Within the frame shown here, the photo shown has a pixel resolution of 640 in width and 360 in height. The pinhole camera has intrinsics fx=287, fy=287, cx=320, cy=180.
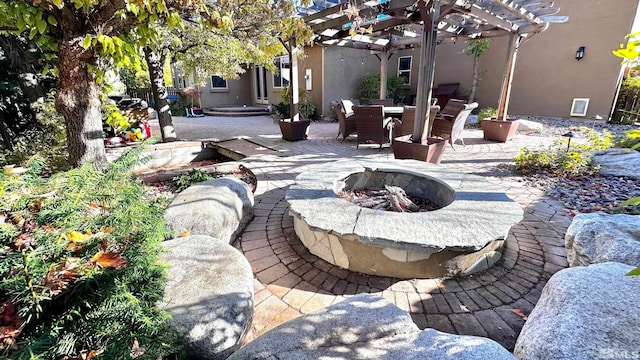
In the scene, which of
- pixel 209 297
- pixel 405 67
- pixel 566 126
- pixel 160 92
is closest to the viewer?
pixel 209 297

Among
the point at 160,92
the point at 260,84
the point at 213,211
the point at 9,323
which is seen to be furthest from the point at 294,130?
the point at 260,84

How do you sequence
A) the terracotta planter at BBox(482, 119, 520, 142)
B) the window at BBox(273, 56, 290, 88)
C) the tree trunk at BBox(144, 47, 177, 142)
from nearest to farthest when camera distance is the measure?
1. the tree trunk at BBox(144, 47, 177, 142)
2. the terracotta planter at BBox(482, 119, 520, 142)
3. the window at BBox(273, 56, 290, 88)

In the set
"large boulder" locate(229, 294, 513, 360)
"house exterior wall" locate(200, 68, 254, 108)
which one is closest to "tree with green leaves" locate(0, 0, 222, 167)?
"large boulder" locate(229, 294, 513, 360)

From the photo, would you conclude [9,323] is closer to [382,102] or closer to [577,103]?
[382,102]

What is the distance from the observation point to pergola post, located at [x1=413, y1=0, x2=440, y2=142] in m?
4.11

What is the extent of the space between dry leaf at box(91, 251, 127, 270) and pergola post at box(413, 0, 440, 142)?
4.22m

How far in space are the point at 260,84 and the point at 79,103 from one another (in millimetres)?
13245

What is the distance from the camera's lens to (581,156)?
4.44 metres

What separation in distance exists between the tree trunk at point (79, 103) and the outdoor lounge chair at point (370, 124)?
14.3ft

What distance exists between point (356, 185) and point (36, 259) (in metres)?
2.94

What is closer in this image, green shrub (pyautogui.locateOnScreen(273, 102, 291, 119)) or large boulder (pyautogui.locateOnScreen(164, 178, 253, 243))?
large boulder (pyautogui.locateOnScreen(164, 178, 253, 243))

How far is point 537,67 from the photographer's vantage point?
10148 millimetres

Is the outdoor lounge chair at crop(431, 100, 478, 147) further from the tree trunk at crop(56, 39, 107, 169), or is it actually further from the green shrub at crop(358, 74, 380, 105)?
the tree trunk at crop(56, 39, 107, 169)

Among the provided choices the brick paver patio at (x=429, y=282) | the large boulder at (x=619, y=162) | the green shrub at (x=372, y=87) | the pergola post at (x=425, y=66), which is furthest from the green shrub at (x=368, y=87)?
the brick paver patio at (x=429, y=282)
